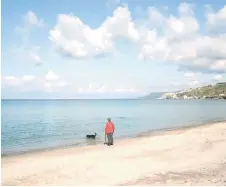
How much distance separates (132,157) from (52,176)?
6460 mm

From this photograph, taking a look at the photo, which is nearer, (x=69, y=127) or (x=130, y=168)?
(x=130, y=168)

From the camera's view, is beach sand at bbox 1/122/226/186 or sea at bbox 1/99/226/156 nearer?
beach sand at bbox 1/122/226/186

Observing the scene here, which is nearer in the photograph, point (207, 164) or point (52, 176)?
point (52, 176)

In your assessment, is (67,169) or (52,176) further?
(67,169)

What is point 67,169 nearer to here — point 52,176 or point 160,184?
point 52,176

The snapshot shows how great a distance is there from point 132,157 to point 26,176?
732 centimetres

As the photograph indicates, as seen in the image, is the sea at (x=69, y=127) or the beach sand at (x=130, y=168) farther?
the sea at (x=69, y=127)

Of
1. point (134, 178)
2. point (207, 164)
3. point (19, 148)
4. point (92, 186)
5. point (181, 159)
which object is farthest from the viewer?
point (19, 148)

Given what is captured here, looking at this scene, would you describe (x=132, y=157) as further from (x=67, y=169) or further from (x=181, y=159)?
(x=67, y=169)

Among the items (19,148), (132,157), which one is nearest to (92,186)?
(132,157)

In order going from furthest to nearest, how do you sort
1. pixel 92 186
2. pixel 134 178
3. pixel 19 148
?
pixel 19 148, pixel 134 178, pixel 92 186

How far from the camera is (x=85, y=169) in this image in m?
18.0

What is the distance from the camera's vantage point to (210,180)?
603 inches

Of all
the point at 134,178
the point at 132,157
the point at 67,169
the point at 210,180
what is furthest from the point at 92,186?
the point at 132,157
